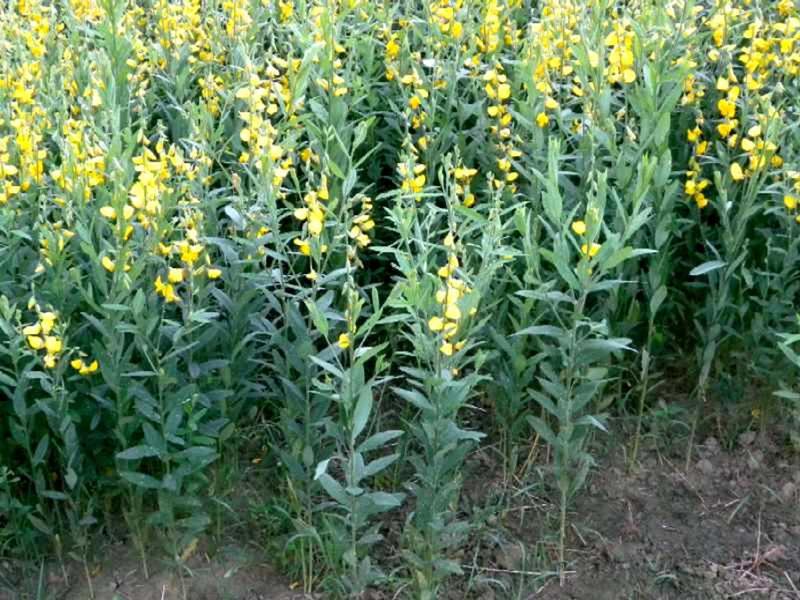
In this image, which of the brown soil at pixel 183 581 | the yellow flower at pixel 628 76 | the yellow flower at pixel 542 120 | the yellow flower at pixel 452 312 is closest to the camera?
the yellow flower at pixel 452 312

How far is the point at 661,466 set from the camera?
13.0 ft

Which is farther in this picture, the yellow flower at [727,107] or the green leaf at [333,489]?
the yellow flower at [727,107]

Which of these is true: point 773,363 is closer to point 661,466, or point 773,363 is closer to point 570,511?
point 661,466

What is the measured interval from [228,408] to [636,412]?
1495 millimetres

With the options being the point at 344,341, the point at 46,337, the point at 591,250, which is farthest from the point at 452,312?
the point at 46,337

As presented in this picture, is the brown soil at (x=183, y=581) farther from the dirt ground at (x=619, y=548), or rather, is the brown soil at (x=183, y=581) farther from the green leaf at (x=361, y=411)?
the green leaf at (x=361, y=411)

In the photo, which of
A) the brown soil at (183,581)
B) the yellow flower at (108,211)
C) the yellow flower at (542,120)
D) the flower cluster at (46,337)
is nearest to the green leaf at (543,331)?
the yellow flower at (542,120)

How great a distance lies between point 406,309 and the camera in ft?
12.8

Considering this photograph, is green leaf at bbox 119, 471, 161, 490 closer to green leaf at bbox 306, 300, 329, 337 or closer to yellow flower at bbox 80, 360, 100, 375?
yellow flower at bbox 80, 360, 100, 375

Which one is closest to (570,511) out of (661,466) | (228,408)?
(661,466)

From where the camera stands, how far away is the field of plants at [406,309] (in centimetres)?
325

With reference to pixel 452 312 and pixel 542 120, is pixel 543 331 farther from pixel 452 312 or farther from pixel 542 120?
pixel 542 120


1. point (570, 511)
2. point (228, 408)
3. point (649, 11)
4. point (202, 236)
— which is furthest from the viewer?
point (649, 11)

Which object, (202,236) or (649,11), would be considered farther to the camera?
(649,11)
